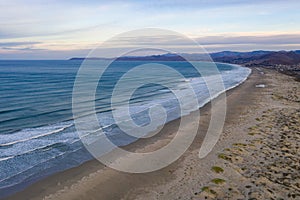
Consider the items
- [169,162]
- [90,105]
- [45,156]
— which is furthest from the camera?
[90,105]

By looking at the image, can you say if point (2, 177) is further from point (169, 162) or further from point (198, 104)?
point (198, 104)

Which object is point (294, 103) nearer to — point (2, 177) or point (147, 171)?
point (147, 171)

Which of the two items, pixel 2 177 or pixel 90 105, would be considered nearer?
pixel 2 177

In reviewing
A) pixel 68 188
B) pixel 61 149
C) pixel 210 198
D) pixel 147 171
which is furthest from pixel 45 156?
pixel 210 198

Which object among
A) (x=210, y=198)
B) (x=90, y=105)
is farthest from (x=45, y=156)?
(x=90, y=105)

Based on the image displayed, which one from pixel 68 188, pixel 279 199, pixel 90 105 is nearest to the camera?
pixel 279 199

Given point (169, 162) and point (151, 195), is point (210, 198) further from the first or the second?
point (169, 162)

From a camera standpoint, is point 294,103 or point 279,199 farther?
point 294,103

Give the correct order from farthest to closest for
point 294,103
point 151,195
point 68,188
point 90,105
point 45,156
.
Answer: point 90,105
point 294,103
point 45,156
point 68,188
point 151,195

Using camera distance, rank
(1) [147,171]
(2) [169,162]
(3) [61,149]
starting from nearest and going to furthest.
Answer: (1) [147,171] → (2) [169,162] → (3) [61,149]
